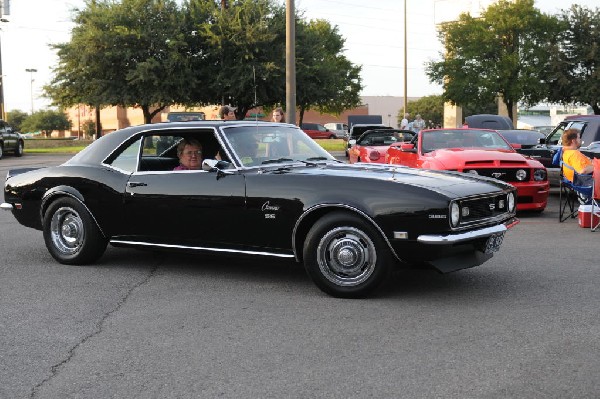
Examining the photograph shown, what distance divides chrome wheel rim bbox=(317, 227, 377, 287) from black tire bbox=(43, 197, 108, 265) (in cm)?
251

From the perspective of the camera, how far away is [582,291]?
6117 mm

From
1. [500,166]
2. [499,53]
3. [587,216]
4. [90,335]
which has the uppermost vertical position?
[499,53]

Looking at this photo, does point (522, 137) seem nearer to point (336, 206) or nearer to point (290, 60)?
point (290, 60)

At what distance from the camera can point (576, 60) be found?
46625 millimetres

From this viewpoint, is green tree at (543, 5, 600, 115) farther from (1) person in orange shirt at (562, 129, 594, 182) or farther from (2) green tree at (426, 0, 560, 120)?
(1) person in orange shirt at (562, 129, 594, 182)

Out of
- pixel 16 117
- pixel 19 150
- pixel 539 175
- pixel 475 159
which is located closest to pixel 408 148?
pixel 475 159

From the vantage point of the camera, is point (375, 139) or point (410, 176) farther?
point (375, 139)

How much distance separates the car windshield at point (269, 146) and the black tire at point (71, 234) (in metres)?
1.68

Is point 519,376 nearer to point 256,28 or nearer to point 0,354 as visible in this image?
point 0,354

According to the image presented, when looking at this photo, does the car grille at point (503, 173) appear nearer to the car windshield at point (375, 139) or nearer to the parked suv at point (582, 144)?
the parked suv at point (582, 144)

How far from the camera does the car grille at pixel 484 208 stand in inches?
231

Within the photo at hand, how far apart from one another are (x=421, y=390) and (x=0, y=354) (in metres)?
2.49

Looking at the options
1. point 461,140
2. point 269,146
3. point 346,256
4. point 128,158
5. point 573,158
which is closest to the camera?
point 346,256

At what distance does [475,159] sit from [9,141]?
91.7 feet
